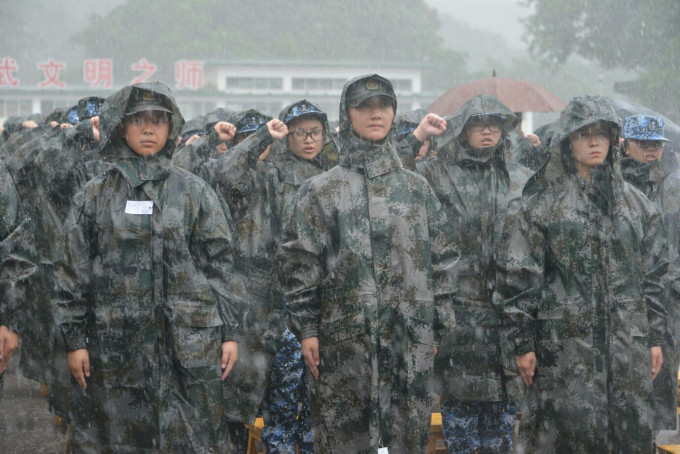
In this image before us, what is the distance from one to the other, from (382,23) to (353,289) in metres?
59.0

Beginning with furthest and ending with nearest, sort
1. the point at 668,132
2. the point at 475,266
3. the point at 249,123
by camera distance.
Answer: the point at 668,132
the point at 249,123
the point at 475,266

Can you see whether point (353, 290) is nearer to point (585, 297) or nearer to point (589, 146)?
point (585, 297)

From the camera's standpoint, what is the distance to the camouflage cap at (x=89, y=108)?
666cm

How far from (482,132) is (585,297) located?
1.60m

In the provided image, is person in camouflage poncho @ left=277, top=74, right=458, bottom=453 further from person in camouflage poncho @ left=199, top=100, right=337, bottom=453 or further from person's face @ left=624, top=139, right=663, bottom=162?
person's face @ left=624, top=139, right=663, bottom=162

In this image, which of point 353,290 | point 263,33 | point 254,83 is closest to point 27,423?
point 353,290

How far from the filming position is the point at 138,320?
153 inches

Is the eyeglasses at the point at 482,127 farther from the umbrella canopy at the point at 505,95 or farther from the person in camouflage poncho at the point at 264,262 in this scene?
the umbrella canopy at the point at 505,95

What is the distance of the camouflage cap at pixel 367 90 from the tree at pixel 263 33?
4778 cm

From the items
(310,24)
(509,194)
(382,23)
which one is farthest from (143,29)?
(509,194)

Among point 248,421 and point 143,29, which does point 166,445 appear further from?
point 143,29

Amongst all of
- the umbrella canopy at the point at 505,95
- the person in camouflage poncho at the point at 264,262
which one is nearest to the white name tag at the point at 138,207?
the person in camouflage poncho at the point at 264,262

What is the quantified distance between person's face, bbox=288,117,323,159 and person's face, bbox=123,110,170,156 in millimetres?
1624

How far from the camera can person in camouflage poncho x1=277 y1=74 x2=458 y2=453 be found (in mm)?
3898
